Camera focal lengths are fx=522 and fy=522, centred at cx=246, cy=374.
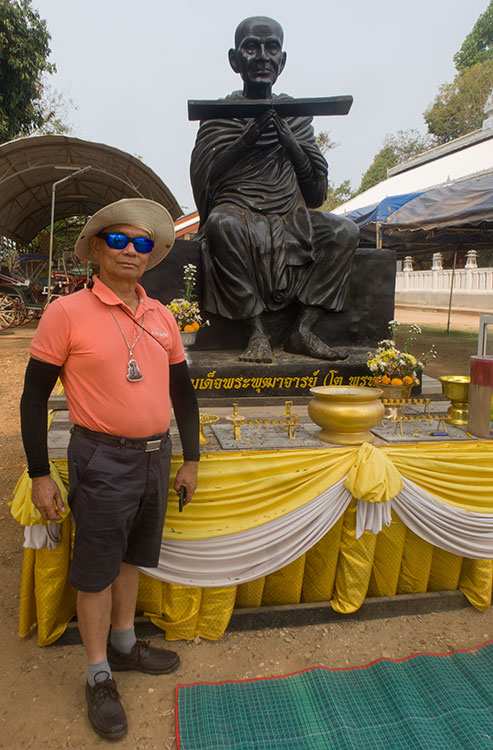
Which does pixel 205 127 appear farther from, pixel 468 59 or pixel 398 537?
pixel 468 59

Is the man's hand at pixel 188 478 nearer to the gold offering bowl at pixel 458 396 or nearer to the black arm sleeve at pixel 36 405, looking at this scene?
the black arm sleeve at pixel 36 405

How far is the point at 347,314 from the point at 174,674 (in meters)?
2.87

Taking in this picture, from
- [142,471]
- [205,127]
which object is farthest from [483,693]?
[205,127]

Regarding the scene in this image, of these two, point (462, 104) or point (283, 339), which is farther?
point (462, 104)

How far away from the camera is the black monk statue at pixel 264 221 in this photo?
3611mm

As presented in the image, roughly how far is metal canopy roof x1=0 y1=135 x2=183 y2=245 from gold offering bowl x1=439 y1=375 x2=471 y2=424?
8.90 metres

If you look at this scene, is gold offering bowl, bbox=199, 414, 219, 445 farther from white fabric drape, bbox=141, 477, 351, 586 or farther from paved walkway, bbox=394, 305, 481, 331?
paved walkway, bbox=394, 305, 481, 331

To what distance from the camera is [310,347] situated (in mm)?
3641

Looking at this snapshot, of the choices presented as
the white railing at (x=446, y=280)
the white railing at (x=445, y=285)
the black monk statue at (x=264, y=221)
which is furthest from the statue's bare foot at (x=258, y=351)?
the white railing at (x=446, y=280)

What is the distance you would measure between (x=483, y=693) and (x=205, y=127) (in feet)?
12.8

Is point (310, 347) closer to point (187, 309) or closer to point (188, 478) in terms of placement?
point (187, 309)

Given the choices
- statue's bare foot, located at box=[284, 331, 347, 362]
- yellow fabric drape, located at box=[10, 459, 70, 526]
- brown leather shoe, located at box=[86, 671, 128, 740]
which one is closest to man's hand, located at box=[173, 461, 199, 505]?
yellow fabric drape, located at box=[10, 459, 70, 526]

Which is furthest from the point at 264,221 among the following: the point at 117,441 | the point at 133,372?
the point at 117,441

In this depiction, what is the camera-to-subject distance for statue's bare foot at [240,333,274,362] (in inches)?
136
